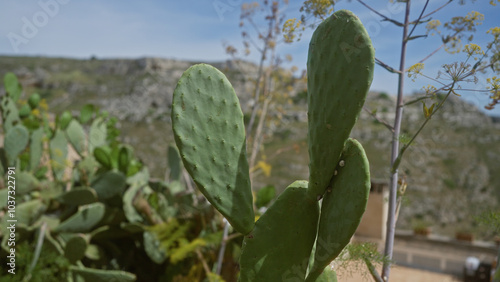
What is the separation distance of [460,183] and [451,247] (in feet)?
58.3

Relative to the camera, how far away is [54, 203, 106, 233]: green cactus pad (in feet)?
9.68

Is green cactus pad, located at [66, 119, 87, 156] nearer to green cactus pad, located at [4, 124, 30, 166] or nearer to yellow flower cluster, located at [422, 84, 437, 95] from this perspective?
green cactus pad, located at [4, 124, 30, 166]

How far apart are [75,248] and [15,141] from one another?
86 centimetres

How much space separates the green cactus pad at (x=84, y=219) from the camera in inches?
116

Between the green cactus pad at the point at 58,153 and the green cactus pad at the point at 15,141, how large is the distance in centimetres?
26

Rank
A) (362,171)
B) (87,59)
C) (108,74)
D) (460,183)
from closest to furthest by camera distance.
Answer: (362,171) → (460,183) → (108,74) → (87,59)

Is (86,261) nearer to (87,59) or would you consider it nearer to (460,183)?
(460,183)

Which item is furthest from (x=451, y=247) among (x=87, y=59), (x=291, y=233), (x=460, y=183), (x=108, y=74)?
(x=87, y=59)

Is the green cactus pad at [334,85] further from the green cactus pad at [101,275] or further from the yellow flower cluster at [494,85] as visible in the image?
the green cactus pad at [101,275]

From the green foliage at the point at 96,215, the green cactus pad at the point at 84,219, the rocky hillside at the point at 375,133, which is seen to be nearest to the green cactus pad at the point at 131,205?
the green foliage at the point at 96,215

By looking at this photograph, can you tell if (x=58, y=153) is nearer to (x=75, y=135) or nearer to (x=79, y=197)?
(x=75, y=135)

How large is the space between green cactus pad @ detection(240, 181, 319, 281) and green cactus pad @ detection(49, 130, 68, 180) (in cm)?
250

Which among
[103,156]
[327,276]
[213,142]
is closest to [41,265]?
[103,156]

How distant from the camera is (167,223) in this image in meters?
3.01
